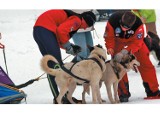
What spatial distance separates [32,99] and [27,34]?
2828 mm

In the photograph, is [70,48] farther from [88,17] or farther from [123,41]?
[123,41]

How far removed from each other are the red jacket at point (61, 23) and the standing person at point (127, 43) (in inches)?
15.7

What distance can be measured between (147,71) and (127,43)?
0.37 m

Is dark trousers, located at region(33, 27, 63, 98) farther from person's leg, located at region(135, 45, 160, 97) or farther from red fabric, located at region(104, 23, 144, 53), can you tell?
person's leg, located at region(135, 45, 160, 97)

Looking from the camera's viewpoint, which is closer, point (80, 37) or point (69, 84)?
point (69, 84)

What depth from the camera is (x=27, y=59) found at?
5.51 meters

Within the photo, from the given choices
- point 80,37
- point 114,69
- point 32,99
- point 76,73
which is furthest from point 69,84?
point 80,37

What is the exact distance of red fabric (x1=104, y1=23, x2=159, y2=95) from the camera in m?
3.54

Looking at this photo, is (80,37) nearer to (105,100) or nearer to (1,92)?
(105,100)

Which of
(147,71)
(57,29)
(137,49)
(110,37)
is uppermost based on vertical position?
(57,29)

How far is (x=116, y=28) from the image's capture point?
352 centimetres

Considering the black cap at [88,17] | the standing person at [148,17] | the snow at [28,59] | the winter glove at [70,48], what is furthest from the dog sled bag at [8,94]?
the standing person at [148,17]

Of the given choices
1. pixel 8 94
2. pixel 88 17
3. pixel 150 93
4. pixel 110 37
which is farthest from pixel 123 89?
pixel 8 94
